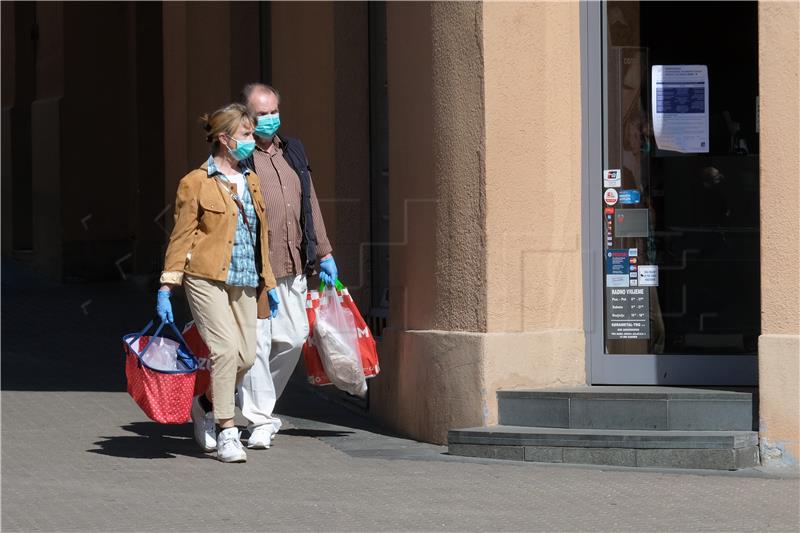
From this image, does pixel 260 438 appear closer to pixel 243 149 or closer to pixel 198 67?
pixel 243 149

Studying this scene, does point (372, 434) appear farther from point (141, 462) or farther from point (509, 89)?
point (509, 89)

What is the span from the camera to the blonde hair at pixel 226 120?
26.2 feet

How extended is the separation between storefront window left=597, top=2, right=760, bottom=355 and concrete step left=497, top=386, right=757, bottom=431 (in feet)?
1.79

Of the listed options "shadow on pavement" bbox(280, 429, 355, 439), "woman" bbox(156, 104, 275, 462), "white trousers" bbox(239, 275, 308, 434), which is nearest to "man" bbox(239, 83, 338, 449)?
"white trousers" bbox(239, 275, 308, 434)

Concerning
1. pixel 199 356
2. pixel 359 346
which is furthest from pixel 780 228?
pixel 199 356

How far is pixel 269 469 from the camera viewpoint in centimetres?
775

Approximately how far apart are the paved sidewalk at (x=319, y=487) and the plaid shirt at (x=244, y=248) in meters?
0.98

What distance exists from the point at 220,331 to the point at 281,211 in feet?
2.95

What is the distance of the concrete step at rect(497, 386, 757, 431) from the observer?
783cm

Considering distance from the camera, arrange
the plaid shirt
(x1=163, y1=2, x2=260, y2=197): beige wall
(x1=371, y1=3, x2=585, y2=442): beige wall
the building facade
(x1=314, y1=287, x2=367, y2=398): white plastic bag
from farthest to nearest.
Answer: (x1=163, y1=2, x2=260, y2=197): beige wall, (x1=314, y1=287, x2=367, y2=398): white plastic bag, (x1=371, y1=3, x2=585, y2=442): beige wall, the plaid shirt, the building facade

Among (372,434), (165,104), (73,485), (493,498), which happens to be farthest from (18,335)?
(493,498)

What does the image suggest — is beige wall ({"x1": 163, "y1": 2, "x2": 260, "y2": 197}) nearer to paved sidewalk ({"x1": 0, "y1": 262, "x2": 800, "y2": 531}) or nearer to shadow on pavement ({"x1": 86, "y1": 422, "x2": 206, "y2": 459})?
paved sidewalk ({"x1": 0, "y1": 262, "x2": 800, "y2": 531})

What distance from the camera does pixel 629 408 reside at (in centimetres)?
797

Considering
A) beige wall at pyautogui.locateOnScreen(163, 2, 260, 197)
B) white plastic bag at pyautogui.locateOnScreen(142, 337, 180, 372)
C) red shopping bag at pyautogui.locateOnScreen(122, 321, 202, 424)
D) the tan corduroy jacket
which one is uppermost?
beige wall at pyautogui.locateOnScreen(163, 2, 260, 197)
